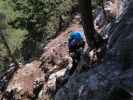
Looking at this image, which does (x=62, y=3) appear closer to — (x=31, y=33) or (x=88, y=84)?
(x=31, y=33)

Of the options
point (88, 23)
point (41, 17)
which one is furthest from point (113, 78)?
point (41, 17)

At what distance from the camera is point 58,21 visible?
117 ft

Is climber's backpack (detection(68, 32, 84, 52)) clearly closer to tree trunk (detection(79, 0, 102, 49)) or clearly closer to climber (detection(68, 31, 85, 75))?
climber (detection(68, 31, 85, 75))

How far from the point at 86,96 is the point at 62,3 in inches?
949

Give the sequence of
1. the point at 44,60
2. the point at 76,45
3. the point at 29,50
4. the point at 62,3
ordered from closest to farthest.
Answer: the point at 76,45
the point at 44,60
the point at 62,3
the point at 29,50

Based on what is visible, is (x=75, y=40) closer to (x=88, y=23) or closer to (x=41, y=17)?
(x=88, y=23)

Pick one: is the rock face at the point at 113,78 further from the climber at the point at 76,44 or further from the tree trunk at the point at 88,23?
the climber at the point at 76,44

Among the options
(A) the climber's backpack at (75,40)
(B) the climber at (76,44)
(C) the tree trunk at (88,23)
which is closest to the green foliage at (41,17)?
(B) the climber at (76,44)

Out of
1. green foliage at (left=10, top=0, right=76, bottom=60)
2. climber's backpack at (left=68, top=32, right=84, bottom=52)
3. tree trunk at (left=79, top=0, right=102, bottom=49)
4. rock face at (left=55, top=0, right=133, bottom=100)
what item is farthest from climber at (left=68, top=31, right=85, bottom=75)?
green foliage at (left=10, top=0, right=76, bottom=60)

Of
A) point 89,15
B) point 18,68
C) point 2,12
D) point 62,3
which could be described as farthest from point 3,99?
point 89,15

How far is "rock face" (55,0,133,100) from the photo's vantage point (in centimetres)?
771

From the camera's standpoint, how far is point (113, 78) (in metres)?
8.39

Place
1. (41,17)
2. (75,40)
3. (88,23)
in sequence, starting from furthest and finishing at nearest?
(41,17) → (75,40) → (88,23)

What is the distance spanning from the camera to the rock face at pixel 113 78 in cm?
771
